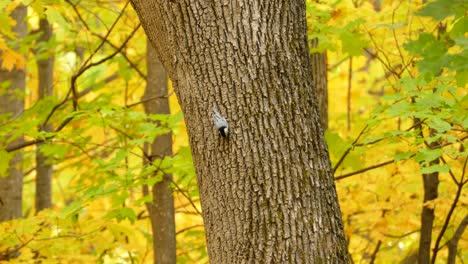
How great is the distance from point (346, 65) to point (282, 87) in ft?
22.1

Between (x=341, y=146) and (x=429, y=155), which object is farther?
(x=341, y=146)

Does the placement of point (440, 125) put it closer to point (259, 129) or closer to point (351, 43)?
point (351, 43)

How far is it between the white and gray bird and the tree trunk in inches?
0.7

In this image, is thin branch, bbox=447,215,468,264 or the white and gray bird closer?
the white and gray bird

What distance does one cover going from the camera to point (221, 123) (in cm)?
245

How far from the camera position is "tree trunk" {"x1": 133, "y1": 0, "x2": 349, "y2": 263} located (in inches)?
96.4

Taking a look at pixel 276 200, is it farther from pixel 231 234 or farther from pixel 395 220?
pixel 395 220

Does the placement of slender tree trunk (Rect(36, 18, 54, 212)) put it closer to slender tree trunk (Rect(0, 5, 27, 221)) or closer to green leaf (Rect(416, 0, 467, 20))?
slender tree trunk (Rect(0, 5, 27, 221))

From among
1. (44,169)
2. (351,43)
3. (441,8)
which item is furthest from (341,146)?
(44,169)

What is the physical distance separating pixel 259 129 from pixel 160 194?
281 centimetres

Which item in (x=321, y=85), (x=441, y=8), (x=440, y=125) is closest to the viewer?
(x=441, y=8)

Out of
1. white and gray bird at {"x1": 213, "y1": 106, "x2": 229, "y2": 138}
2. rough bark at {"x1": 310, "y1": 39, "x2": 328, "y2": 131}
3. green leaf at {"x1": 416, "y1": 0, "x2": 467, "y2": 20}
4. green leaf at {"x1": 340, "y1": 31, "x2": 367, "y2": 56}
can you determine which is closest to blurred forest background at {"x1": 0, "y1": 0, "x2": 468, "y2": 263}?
green leaf at {"x1": 340, "y1": 31, "x2": 367, "y2": 56}

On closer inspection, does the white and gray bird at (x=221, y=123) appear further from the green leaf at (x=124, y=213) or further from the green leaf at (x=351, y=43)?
the green leaf at (x=124, y=213)

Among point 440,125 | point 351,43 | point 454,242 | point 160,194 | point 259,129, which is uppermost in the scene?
point 351,43
